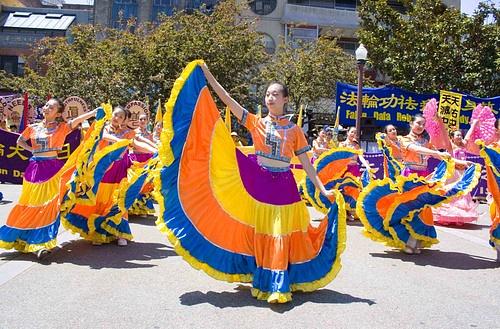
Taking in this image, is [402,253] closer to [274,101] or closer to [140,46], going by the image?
[274,101]

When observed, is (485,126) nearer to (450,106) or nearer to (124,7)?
(450,106)

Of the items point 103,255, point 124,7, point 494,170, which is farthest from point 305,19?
point 103,255

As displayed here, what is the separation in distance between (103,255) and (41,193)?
0.95 metres

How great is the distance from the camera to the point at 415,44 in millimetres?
20391

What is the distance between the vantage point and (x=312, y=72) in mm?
24781

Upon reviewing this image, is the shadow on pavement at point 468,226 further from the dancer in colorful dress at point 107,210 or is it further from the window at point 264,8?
the window at point 264,8

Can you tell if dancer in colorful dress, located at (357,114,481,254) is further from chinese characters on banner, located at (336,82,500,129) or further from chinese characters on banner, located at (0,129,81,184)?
chinese characters on banner, located at (336,82,500,129)

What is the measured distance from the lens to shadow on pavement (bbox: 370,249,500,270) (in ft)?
20.1

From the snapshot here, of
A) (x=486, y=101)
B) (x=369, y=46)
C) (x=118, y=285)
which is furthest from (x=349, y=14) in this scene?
(x=118, y=285)

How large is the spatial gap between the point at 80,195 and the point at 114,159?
1.89 feet

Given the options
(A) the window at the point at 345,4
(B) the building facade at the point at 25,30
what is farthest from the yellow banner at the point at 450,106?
(B) the building facade at the point at 25,30

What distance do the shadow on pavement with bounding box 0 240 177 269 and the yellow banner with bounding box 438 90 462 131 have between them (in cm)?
1076

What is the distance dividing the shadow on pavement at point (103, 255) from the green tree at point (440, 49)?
1596 cm

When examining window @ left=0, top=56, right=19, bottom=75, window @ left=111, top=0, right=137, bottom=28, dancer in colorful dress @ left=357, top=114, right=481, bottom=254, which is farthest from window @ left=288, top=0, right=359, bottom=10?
dancer in colorful dress @ left=357, top=114, right=481, bottom=254
